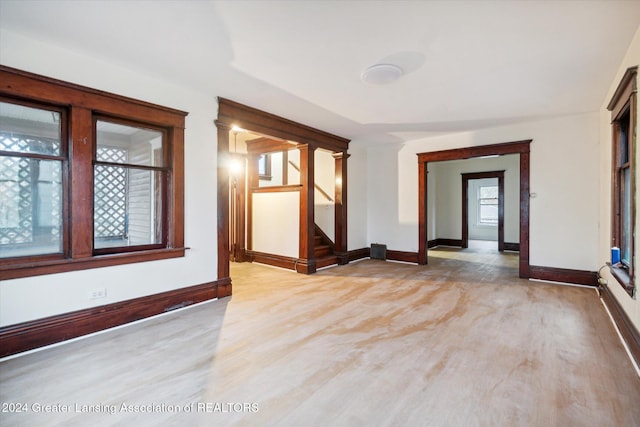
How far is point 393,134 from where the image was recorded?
5.54m

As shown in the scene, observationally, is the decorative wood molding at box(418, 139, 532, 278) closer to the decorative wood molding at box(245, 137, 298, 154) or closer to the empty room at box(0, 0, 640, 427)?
the empty room at box(0, 0, 640, 427)

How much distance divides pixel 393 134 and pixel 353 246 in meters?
2.37

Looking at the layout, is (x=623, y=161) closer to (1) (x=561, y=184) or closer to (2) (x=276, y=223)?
(1) (x=561, y=184)

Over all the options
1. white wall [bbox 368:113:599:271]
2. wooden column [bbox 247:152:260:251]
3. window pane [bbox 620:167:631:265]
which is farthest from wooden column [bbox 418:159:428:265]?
wooden column [bbox 247:152:260:251]

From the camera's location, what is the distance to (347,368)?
216cm

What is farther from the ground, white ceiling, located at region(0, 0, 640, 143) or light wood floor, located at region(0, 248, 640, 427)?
white ceiling, located at region(0, 0, 640, 143)

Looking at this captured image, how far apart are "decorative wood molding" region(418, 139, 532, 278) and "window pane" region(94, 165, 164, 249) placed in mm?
4588

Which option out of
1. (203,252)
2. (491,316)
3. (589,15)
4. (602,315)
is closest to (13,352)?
(203,252)

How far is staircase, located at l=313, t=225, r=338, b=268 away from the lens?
5.60 metres

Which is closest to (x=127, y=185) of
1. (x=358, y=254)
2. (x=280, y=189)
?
(x=280, y=189)

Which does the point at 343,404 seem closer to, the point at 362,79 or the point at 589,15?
the point at 362,79

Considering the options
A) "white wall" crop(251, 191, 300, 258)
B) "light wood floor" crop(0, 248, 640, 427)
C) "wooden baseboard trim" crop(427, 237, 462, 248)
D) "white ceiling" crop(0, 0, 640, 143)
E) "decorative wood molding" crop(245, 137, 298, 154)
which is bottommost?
"light wood floor" crop(0, 248, 640, 427)

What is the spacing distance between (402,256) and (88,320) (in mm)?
5154

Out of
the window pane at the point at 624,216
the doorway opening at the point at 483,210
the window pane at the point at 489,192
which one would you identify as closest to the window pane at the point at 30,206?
the window pane at the point at 624,216
